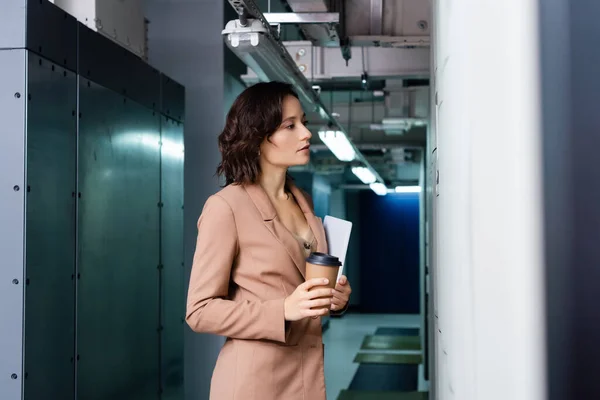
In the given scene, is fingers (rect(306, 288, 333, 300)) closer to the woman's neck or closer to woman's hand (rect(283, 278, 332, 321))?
woman's hand (rect(283, 278, 332, 321))

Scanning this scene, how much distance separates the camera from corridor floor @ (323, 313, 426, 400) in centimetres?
758

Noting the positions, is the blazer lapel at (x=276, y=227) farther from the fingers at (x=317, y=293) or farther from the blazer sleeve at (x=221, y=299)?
the fingers at (x=317, y=293)

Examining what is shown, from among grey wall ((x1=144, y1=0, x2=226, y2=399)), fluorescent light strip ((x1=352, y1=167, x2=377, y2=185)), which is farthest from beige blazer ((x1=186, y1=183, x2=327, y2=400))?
fluorescent light strip ((x1=352, y1=167, x2=377, y2=185))

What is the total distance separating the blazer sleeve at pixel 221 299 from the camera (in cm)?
145

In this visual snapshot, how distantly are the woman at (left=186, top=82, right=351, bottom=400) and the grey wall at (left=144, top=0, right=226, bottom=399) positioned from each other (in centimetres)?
310

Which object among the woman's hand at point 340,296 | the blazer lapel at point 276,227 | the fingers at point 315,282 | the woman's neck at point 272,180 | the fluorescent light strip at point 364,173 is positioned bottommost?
the woman's hand at point 340,296

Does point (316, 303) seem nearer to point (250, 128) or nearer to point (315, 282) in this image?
point (315, 282)

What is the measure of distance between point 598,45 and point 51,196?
2.30 metres

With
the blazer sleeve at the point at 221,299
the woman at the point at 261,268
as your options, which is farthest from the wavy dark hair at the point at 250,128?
the blazer sleeve at the point at 221,299

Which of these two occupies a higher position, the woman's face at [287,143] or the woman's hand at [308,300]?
the woman's face at [287,143]

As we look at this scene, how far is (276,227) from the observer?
1565 millimetres

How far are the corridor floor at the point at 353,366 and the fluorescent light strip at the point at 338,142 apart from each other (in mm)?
2386

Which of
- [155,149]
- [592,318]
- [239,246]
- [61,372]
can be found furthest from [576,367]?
[155,149]

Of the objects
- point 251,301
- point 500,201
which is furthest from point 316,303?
point 500,201
